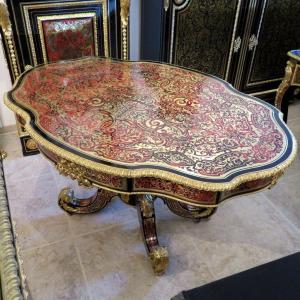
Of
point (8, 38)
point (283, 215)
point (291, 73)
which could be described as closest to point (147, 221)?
point (283, 215)

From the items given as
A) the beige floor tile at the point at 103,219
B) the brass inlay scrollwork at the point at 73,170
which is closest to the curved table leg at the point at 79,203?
the beige floor tile at the point at 103,219

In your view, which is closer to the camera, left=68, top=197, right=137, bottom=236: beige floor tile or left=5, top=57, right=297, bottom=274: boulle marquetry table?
left=5, top=57, right=297, bottom=274: boulle marquetry table

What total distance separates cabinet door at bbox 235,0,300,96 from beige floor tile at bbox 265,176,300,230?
84cm

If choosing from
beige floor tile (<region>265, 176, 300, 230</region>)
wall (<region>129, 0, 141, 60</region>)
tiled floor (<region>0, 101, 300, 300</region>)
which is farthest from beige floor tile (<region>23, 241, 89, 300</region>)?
wall (<region>129, 0, 141, 60</region>)

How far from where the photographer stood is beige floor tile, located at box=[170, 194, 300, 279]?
1.47 meters

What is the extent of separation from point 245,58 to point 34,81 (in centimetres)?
153

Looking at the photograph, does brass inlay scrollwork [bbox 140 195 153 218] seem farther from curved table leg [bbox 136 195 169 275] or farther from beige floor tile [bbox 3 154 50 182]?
beige floor tile [bbox 3 154 50 182]

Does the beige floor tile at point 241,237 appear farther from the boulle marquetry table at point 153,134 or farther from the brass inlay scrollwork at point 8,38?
the brass inlay scrollwork at point 8,38

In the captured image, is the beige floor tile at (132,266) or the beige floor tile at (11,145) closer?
the beige floor tile at (132,266)

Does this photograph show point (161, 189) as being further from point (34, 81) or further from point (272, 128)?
point (34, 81)

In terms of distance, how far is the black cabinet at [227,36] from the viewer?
192cm

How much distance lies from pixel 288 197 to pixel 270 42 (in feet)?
3.81

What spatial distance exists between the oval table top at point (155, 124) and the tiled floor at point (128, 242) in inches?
25.8

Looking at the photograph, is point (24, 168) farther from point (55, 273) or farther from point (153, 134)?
point (153, 134)
